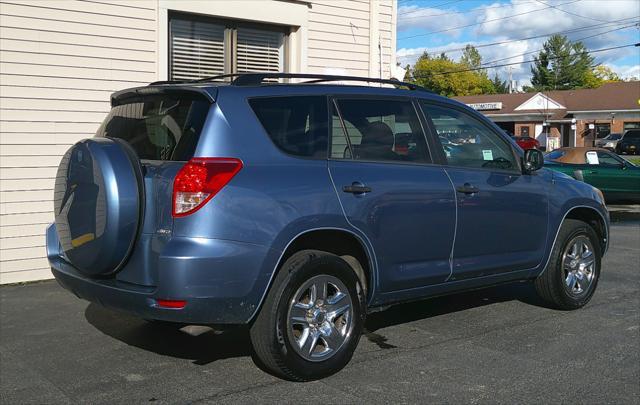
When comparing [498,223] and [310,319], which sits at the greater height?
[498,223]

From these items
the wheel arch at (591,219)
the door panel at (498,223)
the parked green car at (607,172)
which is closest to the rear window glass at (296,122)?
the door panel at (498,223)

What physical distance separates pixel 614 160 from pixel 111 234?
550 inches

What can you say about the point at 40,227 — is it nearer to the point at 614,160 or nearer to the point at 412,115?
the point at 412,115

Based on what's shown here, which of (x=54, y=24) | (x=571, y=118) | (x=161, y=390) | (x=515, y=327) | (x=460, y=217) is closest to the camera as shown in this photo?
(x=161, y=390)

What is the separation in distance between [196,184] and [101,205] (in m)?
0.60

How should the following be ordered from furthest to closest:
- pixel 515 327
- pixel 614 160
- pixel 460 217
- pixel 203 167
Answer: pixel 614 160
pixel 515 327
pixel 460 217
pixel 203 167

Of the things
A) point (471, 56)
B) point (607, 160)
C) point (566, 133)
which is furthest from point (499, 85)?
point (607, 160)

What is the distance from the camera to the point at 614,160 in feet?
51.3

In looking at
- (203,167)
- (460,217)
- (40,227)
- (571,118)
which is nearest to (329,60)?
(40,227)

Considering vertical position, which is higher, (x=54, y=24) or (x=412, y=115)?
(x=54, y=24)

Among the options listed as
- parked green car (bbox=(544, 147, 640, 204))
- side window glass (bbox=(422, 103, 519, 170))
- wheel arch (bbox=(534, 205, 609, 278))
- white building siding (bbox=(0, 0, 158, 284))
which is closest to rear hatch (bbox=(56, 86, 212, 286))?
side window glass (bbox=(422, 103, 519, 170))

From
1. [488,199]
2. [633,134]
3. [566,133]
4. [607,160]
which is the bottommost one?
[488,199]

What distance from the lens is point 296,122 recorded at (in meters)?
4.57

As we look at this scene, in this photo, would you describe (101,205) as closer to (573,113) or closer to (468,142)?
(468,142)
